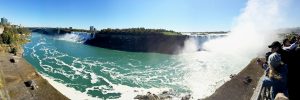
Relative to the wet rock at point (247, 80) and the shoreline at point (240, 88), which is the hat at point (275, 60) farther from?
the wet rock at point (247, 80)

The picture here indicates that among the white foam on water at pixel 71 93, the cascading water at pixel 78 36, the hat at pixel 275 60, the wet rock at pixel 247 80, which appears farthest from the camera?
the cascading water at pixel 78 36

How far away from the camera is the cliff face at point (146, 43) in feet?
294

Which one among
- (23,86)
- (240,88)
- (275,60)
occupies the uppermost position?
(275,60)

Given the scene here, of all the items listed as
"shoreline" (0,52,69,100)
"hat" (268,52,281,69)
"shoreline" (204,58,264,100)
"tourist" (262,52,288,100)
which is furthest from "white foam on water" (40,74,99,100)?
"hat" (268,52,281,69)

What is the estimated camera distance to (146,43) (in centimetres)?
9575

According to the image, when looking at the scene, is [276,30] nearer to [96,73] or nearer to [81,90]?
[96,73]

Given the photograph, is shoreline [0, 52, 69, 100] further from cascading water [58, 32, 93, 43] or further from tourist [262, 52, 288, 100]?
cascading water [58, 32, 93, 43]

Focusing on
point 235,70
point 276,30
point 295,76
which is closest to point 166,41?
point 276,30

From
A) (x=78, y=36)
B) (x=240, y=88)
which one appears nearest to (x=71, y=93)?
(x=240, y=88)

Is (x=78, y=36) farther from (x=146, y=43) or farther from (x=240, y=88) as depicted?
(x=240, y=88)

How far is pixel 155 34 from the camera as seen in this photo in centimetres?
9850

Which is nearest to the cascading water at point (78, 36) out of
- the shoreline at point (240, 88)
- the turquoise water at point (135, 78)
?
the turquoise water at point (135, 78)

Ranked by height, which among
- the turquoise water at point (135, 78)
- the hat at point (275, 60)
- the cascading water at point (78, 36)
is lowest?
the turquoise water at point (135, 78)

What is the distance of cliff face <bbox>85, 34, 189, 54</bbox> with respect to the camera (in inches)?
3526
